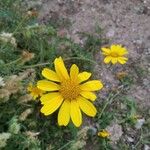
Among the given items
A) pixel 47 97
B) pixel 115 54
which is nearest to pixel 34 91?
pixel 47 97

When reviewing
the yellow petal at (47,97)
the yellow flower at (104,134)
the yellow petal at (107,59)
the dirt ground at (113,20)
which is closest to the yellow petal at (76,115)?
the yellow petal at (47,97)

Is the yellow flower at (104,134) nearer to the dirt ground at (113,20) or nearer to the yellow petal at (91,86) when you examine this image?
the yellow petal at (91,86)

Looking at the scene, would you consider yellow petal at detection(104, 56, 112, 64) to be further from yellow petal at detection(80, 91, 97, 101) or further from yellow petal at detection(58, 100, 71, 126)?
yellow petal at detection(58, 100, 71, 126)

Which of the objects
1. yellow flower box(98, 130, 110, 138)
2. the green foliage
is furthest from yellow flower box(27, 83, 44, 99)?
yellow flower box(98, 130, 110, 138)

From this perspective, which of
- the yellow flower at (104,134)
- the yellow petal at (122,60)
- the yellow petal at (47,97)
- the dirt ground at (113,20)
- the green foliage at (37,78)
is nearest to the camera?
the green foliage at (37,78)

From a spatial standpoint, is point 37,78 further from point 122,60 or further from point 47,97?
point 122,60

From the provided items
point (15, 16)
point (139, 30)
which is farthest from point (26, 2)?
point (139, 30)

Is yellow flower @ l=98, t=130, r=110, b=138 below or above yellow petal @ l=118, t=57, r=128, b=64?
below

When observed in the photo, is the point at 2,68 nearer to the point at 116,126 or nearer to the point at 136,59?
the point at 116,126
